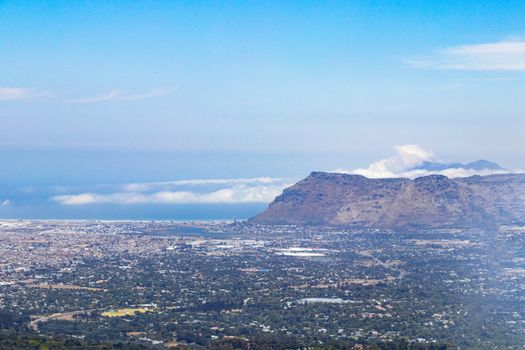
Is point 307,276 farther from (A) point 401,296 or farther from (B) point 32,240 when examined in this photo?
(B) point 32,240

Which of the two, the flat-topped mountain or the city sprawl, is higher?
the flat-topped mountain

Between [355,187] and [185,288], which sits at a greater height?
[355,187]

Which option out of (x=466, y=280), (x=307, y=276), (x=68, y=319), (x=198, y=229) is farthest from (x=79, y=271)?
(x=198, y=229)

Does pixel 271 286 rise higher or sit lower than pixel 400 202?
lower

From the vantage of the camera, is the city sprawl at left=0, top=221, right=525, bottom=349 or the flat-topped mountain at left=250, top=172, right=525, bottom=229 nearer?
the city sprawl at left=0, top=221, right=525, bottom=349

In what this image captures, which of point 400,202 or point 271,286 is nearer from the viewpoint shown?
point 271,286

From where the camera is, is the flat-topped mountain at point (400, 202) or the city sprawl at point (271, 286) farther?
the flat-topped mountain at point (400, 202)

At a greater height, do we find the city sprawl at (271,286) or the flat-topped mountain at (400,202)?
the flat-topped mountain at (400,202)

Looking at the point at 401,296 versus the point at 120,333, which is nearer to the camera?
the point at 120,333
